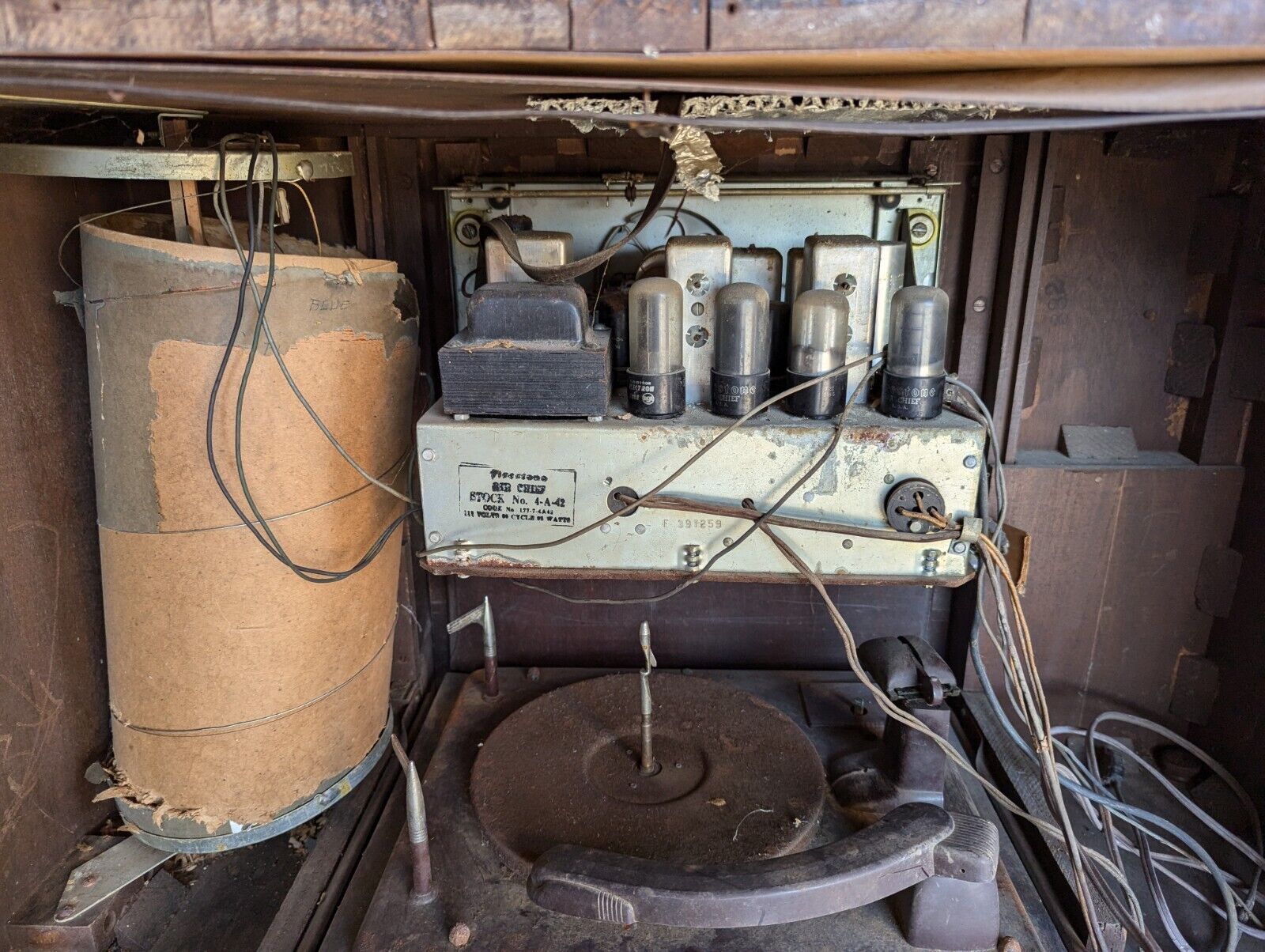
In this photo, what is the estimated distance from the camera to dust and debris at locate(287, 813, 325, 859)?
3.86ft

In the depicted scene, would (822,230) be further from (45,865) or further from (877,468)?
(45,865)

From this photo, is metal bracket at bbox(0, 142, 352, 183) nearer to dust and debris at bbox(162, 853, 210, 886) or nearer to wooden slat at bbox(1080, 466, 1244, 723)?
dust and debris at bbox(162, 853, 210, 886)

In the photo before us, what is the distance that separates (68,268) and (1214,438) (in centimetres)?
162

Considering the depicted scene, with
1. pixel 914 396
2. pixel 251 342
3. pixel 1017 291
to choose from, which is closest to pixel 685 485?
pixel 914 396

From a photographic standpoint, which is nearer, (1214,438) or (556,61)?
(556,61)

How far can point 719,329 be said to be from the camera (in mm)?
965

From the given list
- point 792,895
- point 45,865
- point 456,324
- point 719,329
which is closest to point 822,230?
point 719,329

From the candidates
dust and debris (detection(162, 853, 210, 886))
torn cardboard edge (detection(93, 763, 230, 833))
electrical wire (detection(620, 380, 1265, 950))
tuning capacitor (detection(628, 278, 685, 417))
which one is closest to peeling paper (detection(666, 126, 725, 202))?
tuning capacitor (detection(628, 278, 685, 417))

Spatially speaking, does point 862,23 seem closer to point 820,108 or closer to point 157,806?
point 820,108

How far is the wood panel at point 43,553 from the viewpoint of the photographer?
990mm

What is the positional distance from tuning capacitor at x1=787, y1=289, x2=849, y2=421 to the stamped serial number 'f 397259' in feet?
0.92

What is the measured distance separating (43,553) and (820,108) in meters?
1.04

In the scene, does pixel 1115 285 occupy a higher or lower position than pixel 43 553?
higher

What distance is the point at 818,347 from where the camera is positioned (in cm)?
96
